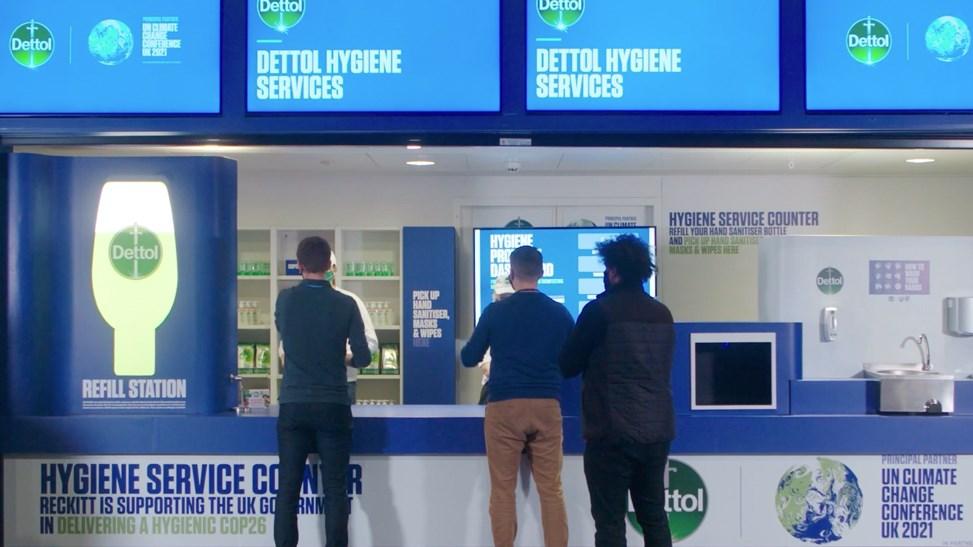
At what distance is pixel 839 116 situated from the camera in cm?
447

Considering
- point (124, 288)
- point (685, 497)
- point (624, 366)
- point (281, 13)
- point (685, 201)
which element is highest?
point (281, 13)

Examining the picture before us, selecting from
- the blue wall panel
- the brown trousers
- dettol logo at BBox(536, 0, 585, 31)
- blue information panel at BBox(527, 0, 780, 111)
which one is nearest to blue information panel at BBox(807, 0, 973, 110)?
blue information panel at BBox(527, 0, 780, 111)

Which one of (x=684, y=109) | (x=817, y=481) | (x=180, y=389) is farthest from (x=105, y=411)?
(x=817, y=481)

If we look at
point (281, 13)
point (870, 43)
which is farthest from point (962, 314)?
point (281, 13)

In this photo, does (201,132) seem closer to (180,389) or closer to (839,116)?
(180,389)

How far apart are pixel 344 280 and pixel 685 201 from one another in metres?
3.21

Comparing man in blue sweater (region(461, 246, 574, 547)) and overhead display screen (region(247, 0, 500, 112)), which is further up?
overhead display screen (region(247, 0, 500, 112))

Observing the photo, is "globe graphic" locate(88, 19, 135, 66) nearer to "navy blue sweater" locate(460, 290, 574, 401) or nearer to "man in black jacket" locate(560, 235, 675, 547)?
"navy blue sweater" locate(460, 290, 574, 401)

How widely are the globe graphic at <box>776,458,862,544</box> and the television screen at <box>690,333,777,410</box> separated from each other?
0.34 metres

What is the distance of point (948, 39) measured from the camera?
446cm

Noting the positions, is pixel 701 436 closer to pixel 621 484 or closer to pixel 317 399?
pixel 621 484

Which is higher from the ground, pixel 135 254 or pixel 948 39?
pixel 948 39

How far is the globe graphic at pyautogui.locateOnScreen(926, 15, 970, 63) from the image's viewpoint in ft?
14.6

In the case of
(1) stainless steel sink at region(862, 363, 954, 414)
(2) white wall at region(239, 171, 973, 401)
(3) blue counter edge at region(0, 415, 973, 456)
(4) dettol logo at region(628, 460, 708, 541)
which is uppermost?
(2) white wall at region(239, 171, 973, 401)
